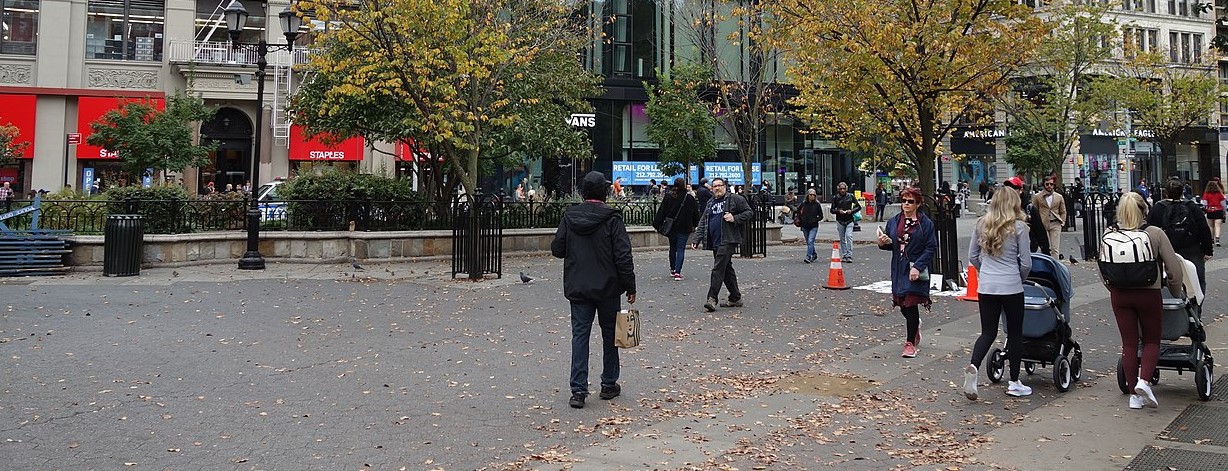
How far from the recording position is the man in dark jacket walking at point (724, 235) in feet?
35.0

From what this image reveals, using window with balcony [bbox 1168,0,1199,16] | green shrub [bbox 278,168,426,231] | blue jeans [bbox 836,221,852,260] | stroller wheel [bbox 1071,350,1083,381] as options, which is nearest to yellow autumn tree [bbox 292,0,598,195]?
green shrub [bbox 278,168,426,231]

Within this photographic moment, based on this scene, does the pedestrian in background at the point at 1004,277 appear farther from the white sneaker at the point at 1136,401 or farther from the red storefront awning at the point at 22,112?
the red storefront awning at the point at 22,112

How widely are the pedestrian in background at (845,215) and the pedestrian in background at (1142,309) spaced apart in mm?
10588

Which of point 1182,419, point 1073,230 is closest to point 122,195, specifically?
point 1182,419

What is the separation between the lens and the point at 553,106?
2214 centimetres

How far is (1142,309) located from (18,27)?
125 feet

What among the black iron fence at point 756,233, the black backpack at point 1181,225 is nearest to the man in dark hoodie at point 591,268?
the black backpack at point 1181,225

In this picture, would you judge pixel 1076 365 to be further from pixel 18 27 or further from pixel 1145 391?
pixel 18 27

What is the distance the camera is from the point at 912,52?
12.2m

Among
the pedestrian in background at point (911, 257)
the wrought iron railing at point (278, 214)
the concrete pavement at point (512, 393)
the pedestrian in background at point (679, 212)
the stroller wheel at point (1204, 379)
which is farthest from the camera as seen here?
the wrought iron railing at point (278, 214)

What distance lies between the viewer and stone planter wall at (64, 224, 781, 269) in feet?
48.1

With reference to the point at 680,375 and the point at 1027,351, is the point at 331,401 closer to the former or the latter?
the point at 680,375

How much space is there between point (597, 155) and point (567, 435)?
3827 centimetres

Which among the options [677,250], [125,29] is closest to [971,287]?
[677,250]
